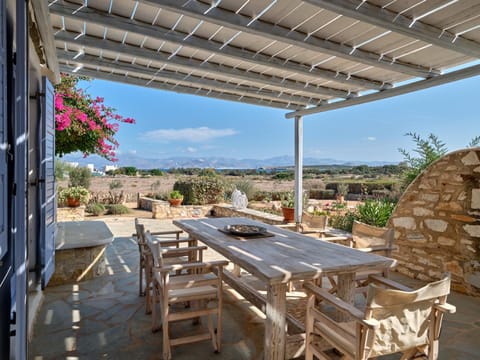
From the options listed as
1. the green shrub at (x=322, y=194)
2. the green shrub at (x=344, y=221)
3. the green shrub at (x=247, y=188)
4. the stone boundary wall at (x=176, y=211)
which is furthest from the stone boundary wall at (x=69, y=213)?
the green shrub at (x=322, y=194)

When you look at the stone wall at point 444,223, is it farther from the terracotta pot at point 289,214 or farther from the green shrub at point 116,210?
the green shrub at point 116,210

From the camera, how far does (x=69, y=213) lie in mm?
8180

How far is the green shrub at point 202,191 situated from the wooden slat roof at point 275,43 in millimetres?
6291

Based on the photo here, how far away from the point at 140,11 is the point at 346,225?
4563 mm

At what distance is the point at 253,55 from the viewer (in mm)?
3658

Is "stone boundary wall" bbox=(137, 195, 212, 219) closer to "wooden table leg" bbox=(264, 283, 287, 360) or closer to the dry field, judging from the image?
the dry field

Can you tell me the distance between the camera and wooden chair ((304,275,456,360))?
158cm

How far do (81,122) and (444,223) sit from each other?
563 cm

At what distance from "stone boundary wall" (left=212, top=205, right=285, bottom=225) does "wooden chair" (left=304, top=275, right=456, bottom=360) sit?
4498mm

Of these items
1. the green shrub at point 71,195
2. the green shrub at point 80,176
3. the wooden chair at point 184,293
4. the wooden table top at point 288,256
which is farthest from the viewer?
the green shrub at point 80,176

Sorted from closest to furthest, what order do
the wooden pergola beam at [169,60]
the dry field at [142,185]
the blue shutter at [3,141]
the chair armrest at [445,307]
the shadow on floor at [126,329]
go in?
the blue shutter at [3,141], the chair armrest at [445,307], the shadow on floor at [126,329], the wooden pergola beam at [169,60], the dry field at [142,185]

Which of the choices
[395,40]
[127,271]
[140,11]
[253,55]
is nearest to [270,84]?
[253,55]

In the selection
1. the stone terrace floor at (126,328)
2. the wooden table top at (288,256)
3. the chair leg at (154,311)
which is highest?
the wooden table top at (288,256)

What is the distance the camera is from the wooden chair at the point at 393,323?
62.2 inches
